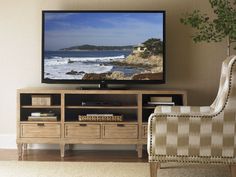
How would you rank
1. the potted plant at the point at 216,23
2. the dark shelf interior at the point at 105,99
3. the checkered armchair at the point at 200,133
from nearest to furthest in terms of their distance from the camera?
the checkered armchair at the point at 200,133 < the potted plant at the point at 216,23 < the dark shelf interior at the point at 105,99

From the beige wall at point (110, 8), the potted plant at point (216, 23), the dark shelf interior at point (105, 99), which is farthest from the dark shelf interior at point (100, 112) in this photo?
the potted plant at point (216, 23)

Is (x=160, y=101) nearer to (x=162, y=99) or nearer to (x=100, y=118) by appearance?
(x=162, y=99)

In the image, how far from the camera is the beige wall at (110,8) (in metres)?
4.94

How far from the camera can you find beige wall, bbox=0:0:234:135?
494 cm

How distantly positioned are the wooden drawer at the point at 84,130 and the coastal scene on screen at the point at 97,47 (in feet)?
1.74

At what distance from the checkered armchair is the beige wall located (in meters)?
1.62

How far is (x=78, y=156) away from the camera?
463 cm

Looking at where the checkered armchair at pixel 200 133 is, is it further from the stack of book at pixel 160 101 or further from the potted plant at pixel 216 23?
the stack of book at pixel 160 101

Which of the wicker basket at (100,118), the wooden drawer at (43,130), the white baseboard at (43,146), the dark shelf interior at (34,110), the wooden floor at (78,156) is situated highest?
the dark shelf interior at (34,110)

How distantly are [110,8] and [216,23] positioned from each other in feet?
3.89

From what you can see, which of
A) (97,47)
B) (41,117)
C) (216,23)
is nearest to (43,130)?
(41,117)

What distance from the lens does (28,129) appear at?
15.1 feet

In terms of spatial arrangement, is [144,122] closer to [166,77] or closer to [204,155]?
[166,77]

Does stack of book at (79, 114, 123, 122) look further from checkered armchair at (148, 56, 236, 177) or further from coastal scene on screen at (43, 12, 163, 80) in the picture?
checkered armchair at (148, 56, 236, 177)
